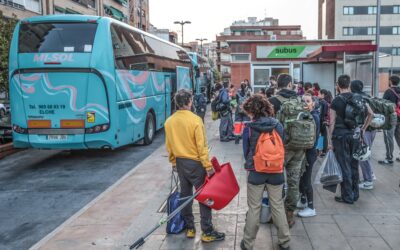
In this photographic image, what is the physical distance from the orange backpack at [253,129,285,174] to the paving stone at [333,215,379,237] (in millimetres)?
1490

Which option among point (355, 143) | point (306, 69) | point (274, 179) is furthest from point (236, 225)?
point (306, 69)

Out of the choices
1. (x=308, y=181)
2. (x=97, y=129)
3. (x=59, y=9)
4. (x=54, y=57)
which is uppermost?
(x=59, y=9)

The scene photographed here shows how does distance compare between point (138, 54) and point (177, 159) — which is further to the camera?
point (138, 54)

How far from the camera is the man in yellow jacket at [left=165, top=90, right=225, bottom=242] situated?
4.86 m

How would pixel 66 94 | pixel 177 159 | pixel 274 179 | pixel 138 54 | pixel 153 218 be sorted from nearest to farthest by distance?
1. pixel 274 179
2. pixel 177 159
3. pixel 153 218
4. pixel 66 94
5. pixel 138 54

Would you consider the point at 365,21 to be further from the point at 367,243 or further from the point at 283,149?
the point at 283,149

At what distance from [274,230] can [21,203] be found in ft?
14.6

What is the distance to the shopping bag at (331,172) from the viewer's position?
5.96 m

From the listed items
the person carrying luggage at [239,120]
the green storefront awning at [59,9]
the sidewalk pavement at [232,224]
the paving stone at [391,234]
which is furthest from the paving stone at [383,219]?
the green storefront awning at [59,9]

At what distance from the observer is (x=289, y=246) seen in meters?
4.76

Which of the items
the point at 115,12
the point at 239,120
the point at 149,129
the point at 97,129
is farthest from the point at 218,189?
the point at 115,12

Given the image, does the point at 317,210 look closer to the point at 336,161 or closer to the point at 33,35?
the point at 336,161

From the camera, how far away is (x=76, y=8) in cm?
3622

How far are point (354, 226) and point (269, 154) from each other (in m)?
1.86
